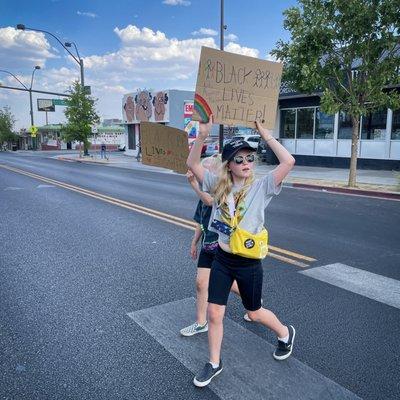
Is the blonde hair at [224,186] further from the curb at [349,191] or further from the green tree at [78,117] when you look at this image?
the green tree at [78,117]

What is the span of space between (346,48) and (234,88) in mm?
11572

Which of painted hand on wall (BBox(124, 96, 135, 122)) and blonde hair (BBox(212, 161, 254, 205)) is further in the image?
painted hand on wall (BBox(124, 96, 135, 122))

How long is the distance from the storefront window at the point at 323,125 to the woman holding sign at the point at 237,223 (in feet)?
62.0

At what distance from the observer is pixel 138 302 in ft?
14.3

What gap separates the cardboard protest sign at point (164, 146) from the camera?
11.1 ft

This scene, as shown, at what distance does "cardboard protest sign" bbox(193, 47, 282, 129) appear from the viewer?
9.90 feet

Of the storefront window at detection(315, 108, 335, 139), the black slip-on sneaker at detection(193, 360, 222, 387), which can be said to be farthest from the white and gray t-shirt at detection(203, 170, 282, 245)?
the storefront window at detection(315, 108, 335, 139)

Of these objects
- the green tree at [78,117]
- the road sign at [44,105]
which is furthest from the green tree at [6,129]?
the green tree at [78,117]

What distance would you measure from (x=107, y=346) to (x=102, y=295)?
1177 mm

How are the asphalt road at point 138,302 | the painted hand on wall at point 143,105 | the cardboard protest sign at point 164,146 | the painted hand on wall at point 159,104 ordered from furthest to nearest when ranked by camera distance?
the painted hand on wall at point 143,105 < the painted hand on wall at point 159,104 < the cardboard protest sign at point 164,146 < the asphalt road at point 138,302

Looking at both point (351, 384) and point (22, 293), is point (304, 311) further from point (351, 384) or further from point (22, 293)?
point (22, 293)

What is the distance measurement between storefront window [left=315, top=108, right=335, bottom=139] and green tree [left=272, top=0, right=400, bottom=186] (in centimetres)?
730

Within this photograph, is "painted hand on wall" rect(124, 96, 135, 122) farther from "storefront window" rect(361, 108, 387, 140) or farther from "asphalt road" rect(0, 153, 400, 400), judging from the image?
"asphalt road" rect(0, 153, 400, 400)

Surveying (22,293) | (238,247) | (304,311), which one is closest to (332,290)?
(304,311)
